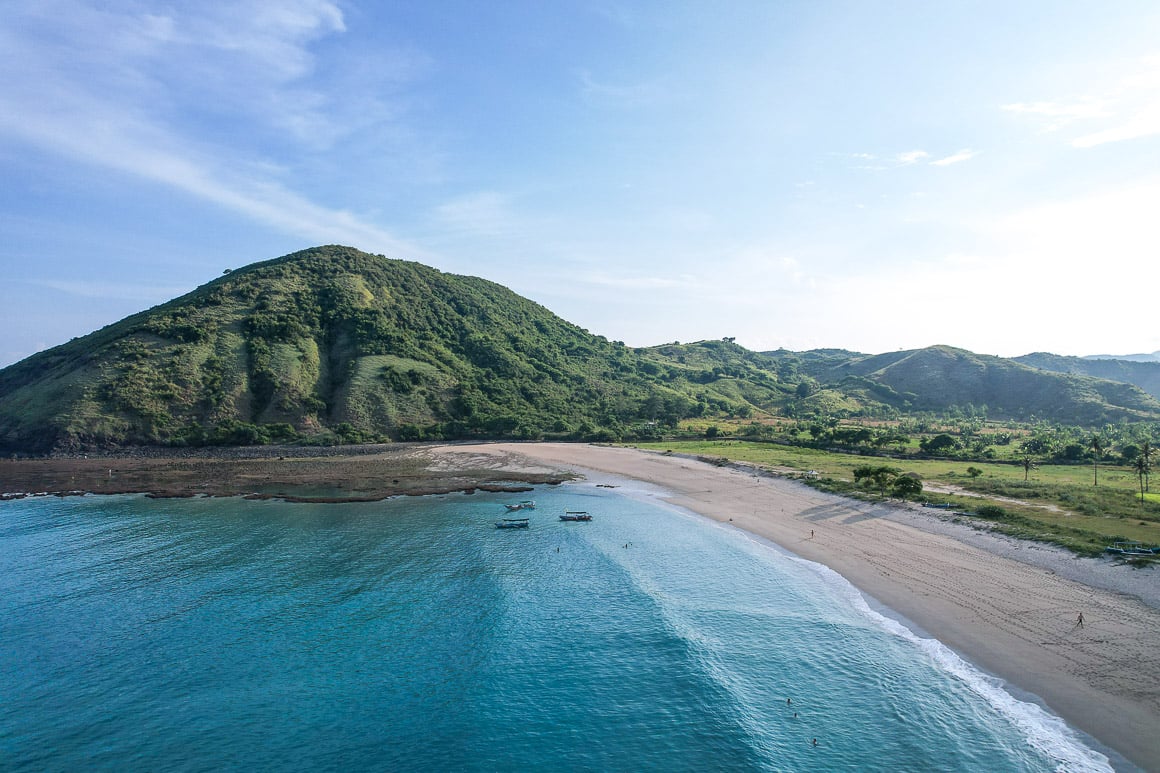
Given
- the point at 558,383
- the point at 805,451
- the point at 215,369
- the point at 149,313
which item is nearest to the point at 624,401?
the point at 558,383

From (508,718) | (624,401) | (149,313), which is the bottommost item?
(508,718)

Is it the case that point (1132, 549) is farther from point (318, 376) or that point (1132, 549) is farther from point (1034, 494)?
point (318, 376)

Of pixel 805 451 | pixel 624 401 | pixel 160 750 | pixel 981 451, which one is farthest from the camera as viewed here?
pixel 624 401

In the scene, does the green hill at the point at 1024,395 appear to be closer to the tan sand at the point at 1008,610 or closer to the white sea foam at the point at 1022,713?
the tan sand at the point at 1008,610

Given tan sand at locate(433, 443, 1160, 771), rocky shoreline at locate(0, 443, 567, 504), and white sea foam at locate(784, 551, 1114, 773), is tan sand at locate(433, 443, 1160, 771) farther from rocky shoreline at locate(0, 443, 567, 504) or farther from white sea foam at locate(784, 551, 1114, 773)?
rocky shoreline at locate(0, 443, 567, 504)

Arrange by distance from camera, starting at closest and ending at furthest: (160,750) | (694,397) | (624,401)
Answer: (160,750)
(624,401)
(694,397)

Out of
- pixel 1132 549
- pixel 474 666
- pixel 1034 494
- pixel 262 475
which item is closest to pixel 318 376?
pixel 262 475

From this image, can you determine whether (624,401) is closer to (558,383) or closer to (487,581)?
(558,383)
